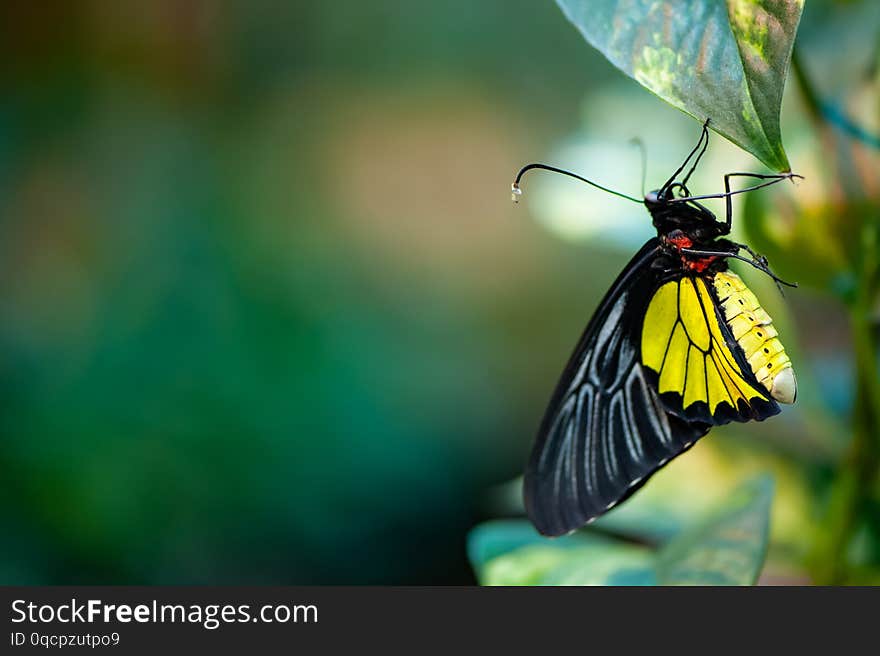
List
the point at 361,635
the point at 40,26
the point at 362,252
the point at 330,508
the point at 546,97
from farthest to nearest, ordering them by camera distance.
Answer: the point at 546,97 < the point at 362,252 < the point at 40,26 < the point at 330,508 < the point at 361,635

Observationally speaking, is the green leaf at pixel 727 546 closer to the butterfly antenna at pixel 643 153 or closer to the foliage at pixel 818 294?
the foliage at pixel 818 294

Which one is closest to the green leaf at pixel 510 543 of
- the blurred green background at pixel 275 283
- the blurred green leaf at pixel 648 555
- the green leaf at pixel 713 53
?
the blurred green leaf at pixel 648 555

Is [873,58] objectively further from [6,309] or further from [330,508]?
[6,309]

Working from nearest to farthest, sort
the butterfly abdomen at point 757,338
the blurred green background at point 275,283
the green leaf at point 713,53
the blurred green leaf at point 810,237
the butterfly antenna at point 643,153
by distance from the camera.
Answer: the green leaf at point 713,53 → the butterfly abdomen at point 757,338 → the blurred green leaf at point 810,237 → the butterfly antenna at point 643,153 → the blurred green background at point 275,283

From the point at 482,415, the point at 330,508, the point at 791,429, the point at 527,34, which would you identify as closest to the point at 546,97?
the point at 527,34

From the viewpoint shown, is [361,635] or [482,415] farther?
[482,415]

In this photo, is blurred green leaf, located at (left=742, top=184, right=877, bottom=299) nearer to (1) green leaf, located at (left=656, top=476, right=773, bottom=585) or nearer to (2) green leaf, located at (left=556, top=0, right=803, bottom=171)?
(1) green leaf, located at (left=656, top=476, right=773, bottom=585)
